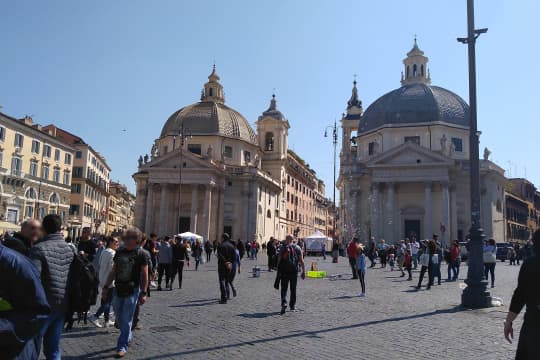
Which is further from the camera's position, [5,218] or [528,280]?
[5,218]

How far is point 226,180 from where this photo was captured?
2451 inches

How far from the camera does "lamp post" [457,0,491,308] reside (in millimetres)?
12867

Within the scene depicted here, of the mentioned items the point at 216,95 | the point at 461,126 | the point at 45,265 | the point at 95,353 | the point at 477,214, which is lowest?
the point at 95,353

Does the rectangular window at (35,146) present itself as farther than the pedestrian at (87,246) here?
Yes

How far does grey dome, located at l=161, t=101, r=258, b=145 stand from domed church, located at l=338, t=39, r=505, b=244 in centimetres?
1636

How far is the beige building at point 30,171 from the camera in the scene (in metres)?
49.3

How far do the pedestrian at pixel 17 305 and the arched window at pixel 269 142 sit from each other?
7358 centimetres

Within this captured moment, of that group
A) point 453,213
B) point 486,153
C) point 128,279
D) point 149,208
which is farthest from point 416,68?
point 128,279

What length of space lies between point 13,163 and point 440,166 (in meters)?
45.2

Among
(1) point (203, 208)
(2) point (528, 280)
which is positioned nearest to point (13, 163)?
(1) point (203, 208)

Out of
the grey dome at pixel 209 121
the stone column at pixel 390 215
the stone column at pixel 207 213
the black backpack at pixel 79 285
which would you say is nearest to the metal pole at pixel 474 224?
the black backpack at pixel 79 285

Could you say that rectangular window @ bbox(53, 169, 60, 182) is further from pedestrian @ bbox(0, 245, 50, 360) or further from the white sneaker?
pedestrian @ bbox(0, 245, 50, 360)

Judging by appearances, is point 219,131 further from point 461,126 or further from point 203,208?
point 461,126

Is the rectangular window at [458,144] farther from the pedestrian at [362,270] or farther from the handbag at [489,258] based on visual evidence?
the pedestrian at [362,270]
